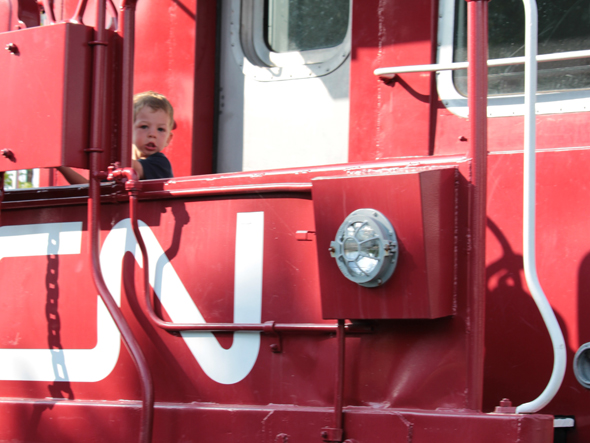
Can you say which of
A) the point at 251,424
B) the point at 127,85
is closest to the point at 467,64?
the point at 127,85

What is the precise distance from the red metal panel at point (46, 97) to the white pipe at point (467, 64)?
3.11ft

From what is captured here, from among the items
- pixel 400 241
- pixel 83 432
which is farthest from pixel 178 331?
pixel 400 241

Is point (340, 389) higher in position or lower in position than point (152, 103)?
lower

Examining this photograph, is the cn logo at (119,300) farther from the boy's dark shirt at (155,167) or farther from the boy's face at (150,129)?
the boy's face at (150,129)

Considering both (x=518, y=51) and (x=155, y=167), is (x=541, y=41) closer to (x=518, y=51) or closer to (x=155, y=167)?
(x=518, y=51)

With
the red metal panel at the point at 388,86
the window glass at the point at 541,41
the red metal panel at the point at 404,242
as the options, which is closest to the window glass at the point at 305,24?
the red metal panel at the point at 388,86

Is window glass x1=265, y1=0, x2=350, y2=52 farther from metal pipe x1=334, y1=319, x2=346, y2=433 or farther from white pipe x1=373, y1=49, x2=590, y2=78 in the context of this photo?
metal pipe x1=334, y1=319, x2=346, y2=433

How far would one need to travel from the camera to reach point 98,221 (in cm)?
199

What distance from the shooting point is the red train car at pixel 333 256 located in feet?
5.32

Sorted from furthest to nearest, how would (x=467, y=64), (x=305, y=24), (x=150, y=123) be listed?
(x=305, y=24) → (x=150, y=123) → (x=467, y=64)

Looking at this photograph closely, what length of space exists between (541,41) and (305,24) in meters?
0.91

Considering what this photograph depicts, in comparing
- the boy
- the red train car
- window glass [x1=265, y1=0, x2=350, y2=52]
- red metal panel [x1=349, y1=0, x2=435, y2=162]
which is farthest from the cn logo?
window glass [x1=265, y1=0, x2=350, y2=52]

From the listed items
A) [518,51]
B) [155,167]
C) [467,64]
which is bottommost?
[155,167]

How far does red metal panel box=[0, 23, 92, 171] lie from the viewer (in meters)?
1.99
